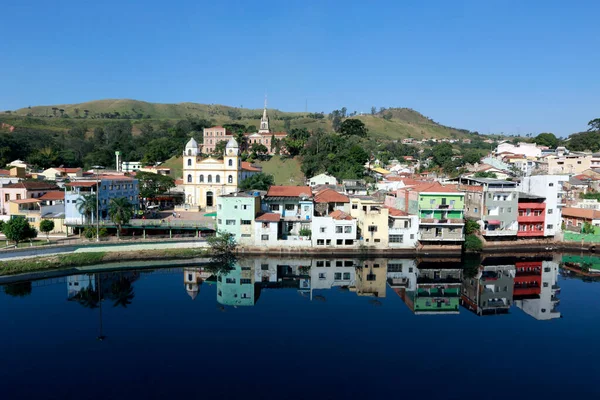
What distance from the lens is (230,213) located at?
35.4 meters

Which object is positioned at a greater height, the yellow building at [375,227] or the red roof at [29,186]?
the red roof at [29,186]

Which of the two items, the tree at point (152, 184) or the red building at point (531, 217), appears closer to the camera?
the red building at point (531, 217)

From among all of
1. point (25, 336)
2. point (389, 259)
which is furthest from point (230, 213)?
point (25, 336)

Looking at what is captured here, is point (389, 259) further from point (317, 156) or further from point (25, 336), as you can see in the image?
point (317, 156)

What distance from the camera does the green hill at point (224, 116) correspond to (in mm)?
135375

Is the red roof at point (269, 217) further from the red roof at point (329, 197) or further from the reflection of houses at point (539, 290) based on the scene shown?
the reflection of houses at point (539, 290)

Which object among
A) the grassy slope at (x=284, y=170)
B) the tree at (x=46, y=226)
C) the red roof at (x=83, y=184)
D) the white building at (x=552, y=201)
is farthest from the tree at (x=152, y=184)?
the white building at (x=552, y=201)

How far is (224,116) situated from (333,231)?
13580 centimetres

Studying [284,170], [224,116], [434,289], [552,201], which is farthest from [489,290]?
[224,116]

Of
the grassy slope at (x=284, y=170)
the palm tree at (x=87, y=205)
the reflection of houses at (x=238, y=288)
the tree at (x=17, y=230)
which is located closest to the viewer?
the reflection of houses at (x=238, y=288)

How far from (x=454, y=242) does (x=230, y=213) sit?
1831 cm

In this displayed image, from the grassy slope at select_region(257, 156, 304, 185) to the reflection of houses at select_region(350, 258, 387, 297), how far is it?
3079 cm

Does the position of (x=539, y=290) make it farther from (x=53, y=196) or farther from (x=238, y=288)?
(x=53, y=196)

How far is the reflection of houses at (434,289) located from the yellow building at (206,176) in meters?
29.5
